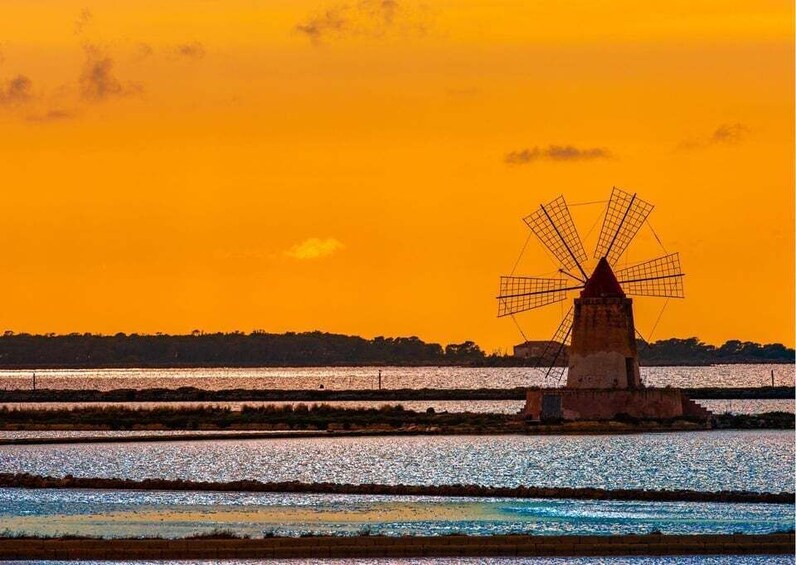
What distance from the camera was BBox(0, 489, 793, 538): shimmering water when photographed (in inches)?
1185

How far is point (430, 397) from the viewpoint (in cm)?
10419

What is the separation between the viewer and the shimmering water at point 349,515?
3009cm

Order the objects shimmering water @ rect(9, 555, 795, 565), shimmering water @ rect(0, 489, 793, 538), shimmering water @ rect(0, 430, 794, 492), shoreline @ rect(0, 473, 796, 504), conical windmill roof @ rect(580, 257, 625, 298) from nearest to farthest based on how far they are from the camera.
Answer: shimmering water @ rect(9, 555, 795, 565) → shimmering water @ rect(0, 489, 793, 538) → shoreline @ rect(0, 473, 796, 504) → shimmering water @ rect(0, 430, 794, 492) → conical windmill roof @ rect(580, 257, 625, 298)

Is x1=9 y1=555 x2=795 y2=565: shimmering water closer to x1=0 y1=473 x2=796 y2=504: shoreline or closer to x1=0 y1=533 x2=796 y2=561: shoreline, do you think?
x1=0 y1=533 x2=796 y2=561: shoreline

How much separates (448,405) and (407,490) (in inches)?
2278

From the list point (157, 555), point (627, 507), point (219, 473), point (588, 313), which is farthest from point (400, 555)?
point (588, 313)

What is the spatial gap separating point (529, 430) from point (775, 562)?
32.2 meters

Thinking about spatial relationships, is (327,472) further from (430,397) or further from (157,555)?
(430,397)

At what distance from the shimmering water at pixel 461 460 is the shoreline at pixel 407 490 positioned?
11.5 ft

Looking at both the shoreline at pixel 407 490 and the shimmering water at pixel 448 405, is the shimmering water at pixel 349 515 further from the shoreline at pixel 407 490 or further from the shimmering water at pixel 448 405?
the shimmering water at pixel 448 405

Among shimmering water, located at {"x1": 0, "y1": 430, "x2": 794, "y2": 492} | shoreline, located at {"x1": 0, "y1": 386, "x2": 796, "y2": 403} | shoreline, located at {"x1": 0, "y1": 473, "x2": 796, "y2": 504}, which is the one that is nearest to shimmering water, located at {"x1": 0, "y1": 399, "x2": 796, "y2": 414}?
shoreline, located at {"x1": 0, "y1": 386, "x2": 796, "y2": 403}

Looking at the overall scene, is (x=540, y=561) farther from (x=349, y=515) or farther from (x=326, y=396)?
(x=326, y=396)

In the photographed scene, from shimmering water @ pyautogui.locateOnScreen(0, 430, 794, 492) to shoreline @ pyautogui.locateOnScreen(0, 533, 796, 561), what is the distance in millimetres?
12486

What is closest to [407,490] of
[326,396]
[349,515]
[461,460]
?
[349,515]
